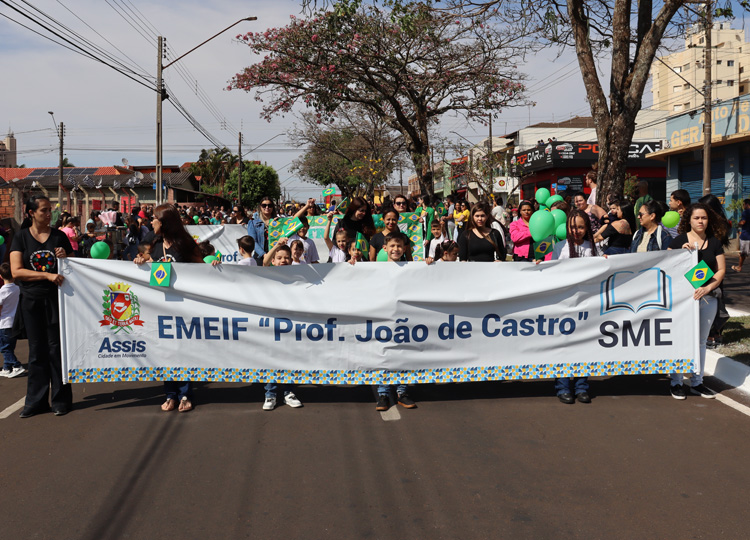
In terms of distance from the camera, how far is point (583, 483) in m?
4.28

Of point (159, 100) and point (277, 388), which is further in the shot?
point (159, 100)

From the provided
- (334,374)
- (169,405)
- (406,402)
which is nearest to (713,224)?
(406,402)

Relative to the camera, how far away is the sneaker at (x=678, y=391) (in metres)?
6.12

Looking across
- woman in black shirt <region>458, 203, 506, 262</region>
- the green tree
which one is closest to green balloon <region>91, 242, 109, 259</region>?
woman in black shirt <region>458, 203, 506, 262</region>

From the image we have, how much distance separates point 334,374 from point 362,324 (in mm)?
497

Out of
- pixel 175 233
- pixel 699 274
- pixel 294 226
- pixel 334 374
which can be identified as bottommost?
pixel 334 374

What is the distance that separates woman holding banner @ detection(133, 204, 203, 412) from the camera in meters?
5.95

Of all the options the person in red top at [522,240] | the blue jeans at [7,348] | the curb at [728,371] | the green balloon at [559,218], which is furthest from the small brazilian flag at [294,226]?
the curb at [728,371]

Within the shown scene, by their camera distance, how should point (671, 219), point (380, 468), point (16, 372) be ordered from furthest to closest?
point (671, 219) → point (16, 372) → point (380, 468)

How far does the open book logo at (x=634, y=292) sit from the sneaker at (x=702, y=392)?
31.9 inches

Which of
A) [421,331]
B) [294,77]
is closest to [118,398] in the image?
[421,331]

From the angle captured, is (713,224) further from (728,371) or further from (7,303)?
(7,303)

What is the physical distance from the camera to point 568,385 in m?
6.12

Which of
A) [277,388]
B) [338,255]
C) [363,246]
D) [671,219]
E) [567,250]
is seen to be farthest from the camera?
[338,255]
